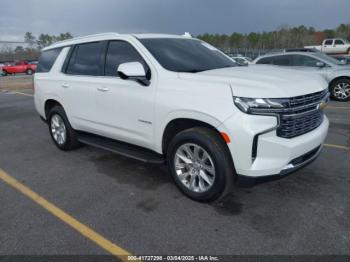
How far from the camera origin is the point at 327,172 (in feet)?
14.1

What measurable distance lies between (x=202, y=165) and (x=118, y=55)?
1.98 meters

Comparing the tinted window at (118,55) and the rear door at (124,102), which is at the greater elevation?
the tinted window at (118,55)

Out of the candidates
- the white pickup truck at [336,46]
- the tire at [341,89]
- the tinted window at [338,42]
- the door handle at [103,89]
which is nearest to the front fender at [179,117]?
the door handle at [103,89]

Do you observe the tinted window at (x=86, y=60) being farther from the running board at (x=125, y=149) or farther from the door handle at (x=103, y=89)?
the running board at (x=125, y=149)

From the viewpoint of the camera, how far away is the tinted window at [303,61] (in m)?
10.2

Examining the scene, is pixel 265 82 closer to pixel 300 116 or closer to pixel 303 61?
pixel 300 116

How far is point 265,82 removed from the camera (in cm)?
309

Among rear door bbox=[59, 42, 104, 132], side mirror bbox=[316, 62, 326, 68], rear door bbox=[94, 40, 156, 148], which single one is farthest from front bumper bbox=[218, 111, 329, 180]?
side mirror bbox=[316, 62, 326, 68]

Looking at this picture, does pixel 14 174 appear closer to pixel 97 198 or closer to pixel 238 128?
pixel 97 198

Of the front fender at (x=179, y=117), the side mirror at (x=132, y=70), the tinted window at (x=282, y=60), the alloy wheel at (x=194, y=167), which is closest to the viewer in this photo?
the front fender at (x=179, y=117)

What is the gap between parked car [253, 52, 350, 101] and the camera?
388 inches

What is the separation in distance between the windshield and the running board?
112cm

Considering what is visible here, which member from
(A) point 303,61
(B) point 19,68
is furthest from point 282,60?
(B) point 19,68

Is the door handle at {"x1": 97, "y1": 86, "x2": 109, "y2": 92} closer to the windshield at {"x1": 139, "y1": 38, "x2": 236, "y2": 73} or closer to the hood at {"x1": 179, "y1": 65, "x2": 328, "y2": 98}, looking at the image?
the windshield at {"x1": 139, "y1": 38, "x2": 236, "y2": 73}
